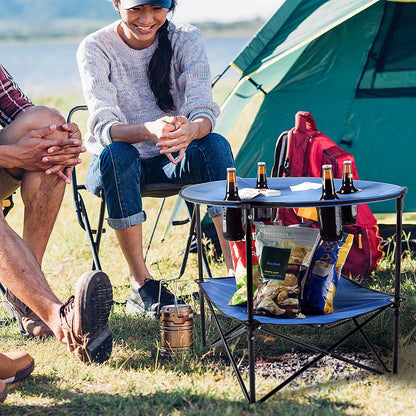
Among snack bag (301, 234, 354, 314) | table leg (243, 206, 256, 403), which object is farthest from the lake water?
table leg (243, 206, 256, 403)

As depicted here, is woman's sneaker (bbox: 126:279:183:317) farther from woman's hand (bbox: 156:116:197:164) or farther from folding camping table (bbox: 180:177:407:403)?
woman's hand (bbox: 156:116:197:164)

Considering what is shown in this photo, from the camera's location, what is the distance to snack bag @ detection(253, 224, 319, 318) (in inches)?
92.8

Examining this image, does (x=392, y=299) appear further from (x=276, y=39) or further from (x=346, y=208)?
(x=276, y=39)

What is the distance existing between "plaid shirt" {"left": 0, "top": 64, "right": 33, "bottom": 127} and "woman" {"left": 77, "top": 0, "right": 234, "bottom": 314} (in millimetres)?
323

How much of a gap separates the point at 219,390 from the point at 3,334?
3.54 ft

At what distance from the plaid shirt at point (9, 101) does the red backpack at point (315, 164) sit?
115 centimetres

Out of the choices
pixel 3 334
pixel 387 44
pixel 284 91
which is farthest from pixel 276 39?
pixel 3 334

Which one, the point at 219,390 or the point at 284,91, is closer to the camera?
the point at 219,390

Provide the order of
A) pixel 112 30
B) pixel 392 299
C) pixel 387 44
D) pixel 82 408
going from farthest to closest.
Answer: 1. pixel 387 44
2. pixel 112 30
3. pixel 392 299
4. pixel 82 408

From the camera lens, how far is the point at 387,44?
12.8ft

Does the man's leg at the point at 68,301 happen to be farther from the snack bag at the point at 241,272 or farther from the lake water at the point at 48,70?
the lake water at the point at 48,70

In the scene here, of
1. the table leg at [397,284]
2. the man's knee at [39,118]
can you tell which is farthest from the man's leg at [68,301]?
the table leg at [397,284]

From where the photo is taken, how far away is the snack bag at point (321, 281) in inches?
93.9

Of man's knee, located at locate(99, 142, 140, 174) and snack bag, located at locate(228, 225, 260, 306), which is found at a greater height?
man's knee, located at locate(99, 142, 140, 174)
